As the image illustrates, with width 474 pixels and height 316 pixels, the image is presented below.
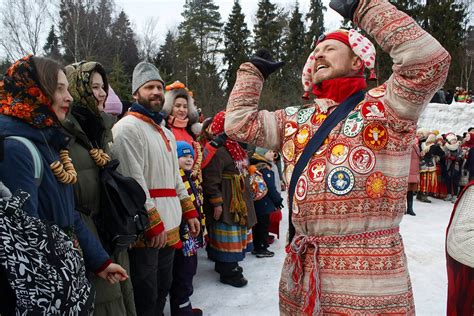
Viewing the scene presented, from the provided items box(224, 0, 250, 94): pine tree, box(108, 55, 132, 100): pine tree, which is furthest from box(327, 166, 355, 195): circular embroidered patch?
box(224, 0, 250, 94): pine tree

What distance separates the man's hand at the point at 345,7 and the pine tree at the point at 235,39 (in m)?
29.9

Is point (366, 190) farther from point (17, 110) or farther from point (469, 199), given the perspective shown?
point (17, 110)

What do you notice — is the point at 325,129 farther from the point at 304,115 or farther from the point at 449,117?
the point at 449,117

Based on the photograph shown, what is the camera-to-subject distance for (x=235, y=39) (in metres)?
32.6

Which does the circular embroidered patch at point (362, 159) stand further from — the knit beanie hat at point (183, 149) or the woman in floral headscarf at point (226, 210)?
the woman in floral headscarf at point (226, 210)

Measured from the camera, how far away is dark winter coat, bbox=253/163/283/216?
5.53 metres

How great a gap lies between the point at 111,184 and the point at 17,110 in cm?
71

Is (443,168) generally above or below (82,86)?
below

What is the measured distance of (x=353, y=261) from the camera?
1.70 metres

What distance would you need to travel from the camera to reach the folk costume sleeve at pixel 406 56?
1.52m

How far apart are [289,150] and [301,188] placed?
A: 0.23 m

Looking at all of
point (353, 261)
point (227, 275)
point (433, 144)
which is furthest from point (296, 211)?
point (433, 144)

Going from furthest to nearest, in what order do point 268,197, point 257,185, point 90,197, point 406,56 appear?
point 268,197, point 257,185, point 90,197, point 406,56

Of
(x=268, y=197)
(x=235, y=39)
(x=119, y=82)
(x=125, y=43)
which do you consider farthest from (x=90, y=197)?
(x=125, y=43)
